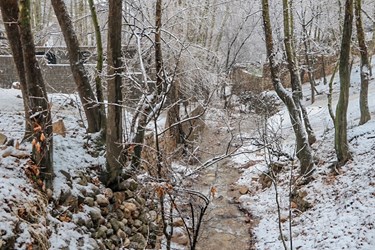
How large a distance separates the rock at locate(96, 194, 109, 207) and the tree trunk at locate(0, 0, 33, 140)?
4.09 feet

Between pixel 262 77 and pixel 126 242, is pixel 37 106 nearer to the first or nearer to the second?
pixel 126 242

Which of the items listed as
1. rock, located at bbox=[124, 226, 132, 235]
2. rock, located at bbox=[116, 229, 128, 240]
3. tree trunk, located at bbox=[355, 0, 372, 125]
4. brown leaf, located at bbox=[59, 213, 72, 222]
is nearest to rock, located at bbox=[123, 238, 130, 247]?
rock, located at bbox=[116, 229, 128, 240]

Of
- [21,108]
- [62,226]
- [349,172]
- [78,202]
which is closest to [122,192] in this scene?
[78,202]

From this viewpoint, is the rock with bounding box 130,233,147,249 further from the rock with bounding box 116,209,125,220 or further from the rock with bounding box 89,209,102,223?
the rock with bounding box 89,209,102,223

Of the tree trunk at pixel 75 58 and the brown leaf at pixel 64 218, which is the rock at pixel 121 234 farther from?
the tree trunk at pixel 75 58

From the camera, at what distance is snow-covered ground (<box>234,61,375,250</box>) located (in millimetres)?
5301

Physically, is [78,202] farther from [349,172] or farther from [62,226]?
[349,172]

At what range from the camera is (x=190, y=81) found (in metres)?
11.7

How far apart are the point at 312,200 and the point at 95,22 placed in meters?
5.08

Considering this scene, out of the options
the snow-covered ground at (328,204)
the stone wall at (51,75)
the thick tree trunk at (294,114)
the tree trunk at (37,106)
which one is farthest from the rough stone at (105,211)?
the stone wall at (51,75)

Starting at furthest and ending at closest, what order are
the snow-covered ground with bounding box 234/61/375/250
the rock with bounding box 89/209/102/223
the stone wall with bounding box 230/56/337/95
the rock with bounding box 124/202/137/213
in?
the stone wall with bounding box 230/56/337/95
the rock with bounding box 124/202/137/213
the snow-covered ground with bounding box 234/61/375/250
the rock with bounding box 89/209/102/223

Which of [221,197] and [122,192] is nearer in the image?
[122,192]

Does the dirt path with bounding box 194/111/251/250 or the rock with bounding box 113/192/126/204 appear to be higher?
the rock with bounding box 113/192/126/204

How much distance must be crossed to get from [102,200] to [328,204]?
3.88 m
